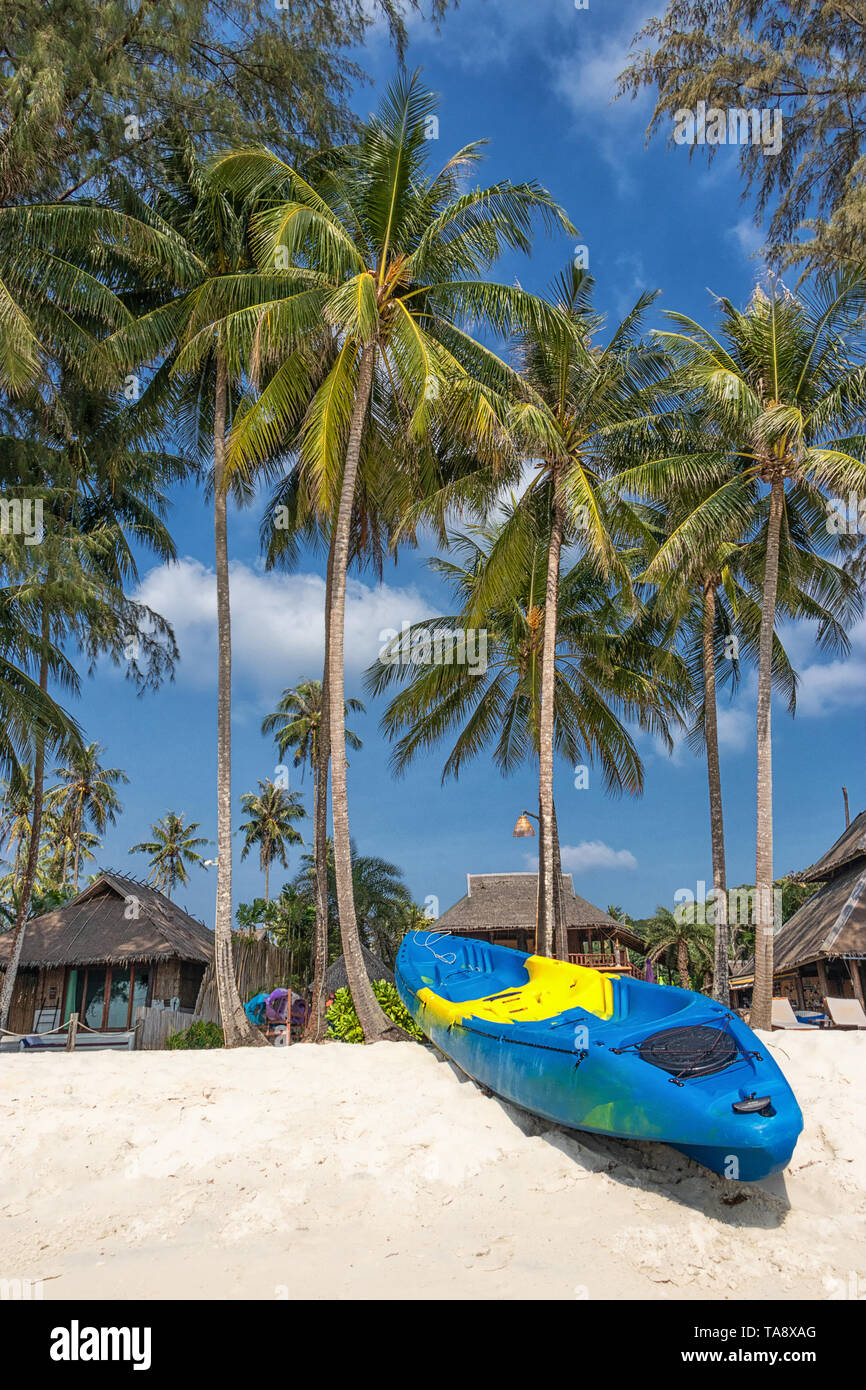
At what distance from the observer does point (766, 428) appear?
40.0 feet

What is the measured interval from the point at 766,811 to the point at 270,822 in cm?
3483

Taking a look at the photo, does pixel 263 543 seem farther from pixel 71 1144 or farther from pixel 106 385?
pixel 71 1144

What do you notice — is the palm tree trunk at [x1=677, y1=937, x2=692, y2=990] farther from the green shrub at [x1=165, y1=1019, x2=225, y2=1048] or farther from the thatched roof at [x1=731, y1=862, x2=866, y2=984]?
the green shrub at [x1=165, y1=1019, x2=225, y2=1048]

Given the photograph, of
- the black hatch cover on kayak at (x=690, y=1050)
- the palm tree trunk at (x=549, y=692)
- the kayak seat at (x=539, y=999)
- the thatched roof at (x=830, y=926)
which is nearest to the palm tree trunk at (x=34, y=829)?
the palm tree trunk at (x=549, y=692)

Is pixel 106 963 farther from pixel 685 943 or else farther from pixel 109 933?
pixel 685 943

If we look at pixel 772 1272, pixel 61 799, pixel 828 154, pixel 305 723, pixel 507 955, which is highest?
pixel 828 154

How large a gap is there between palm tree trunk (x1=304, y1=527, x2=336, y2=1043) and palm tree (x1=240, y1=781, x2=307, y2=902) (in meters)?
27.6

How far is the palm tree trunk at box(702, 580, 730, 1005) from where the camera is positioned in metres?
16.4

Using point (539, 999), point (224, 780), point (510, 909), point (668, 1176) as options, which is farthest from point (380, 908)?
point (668, 1176)

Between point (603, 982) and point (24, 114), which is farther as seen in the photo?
point (24, 114)

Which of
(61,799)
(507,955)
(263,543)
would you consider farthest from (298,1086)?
(61,799)

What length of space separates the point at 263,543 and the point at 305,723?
58.5ft

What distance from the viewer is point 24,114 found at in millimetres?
11711
